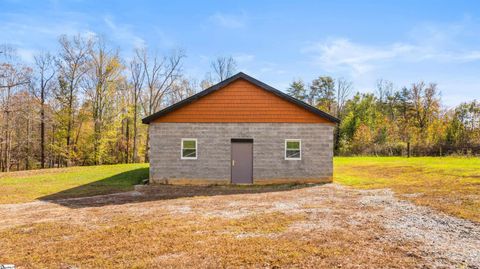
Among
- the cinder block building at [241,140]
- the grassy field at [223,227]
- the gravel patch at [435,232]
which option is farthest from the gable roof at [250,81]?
the gravel patch at [435,232]

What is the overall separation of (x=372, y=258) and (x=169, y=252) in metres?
3.72

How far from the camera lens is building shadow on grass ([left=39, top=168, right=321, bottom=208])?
12.7 m

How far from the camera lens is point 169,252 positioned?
6.17 meters

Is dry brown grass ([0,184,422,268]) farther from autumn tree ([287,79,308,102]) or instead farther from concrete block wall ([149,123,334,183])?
autumn tree ([287,79,308,102])

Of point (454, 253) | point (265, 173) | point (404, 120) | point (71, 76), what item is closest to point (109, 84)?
point (71, 76)

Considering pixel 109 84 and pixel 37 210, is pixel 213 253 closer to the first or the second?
pixel 37 210

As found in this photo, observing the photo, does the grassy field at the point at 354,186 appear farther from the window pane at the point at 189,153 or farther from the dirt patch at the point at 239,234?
the window pane at the point at 189,153

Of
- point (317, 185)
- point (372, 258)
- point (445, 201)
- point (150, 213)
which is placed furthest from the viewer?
point (317, 185)

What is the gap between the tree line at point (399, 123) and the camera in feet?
119

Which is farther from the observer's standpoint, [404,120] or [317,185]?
[404,120]

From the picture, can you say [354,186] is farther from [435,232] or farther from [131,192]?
[131,192]

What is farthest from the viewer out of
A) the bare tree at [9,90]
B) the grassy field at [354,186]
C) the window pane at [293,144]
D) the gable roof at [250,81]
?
the bare tree at [9,90]

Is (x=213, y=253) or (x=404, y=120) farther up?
(x=404, y=120)

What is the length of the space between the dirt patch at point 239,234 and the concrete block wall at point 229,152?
4.54 meters
